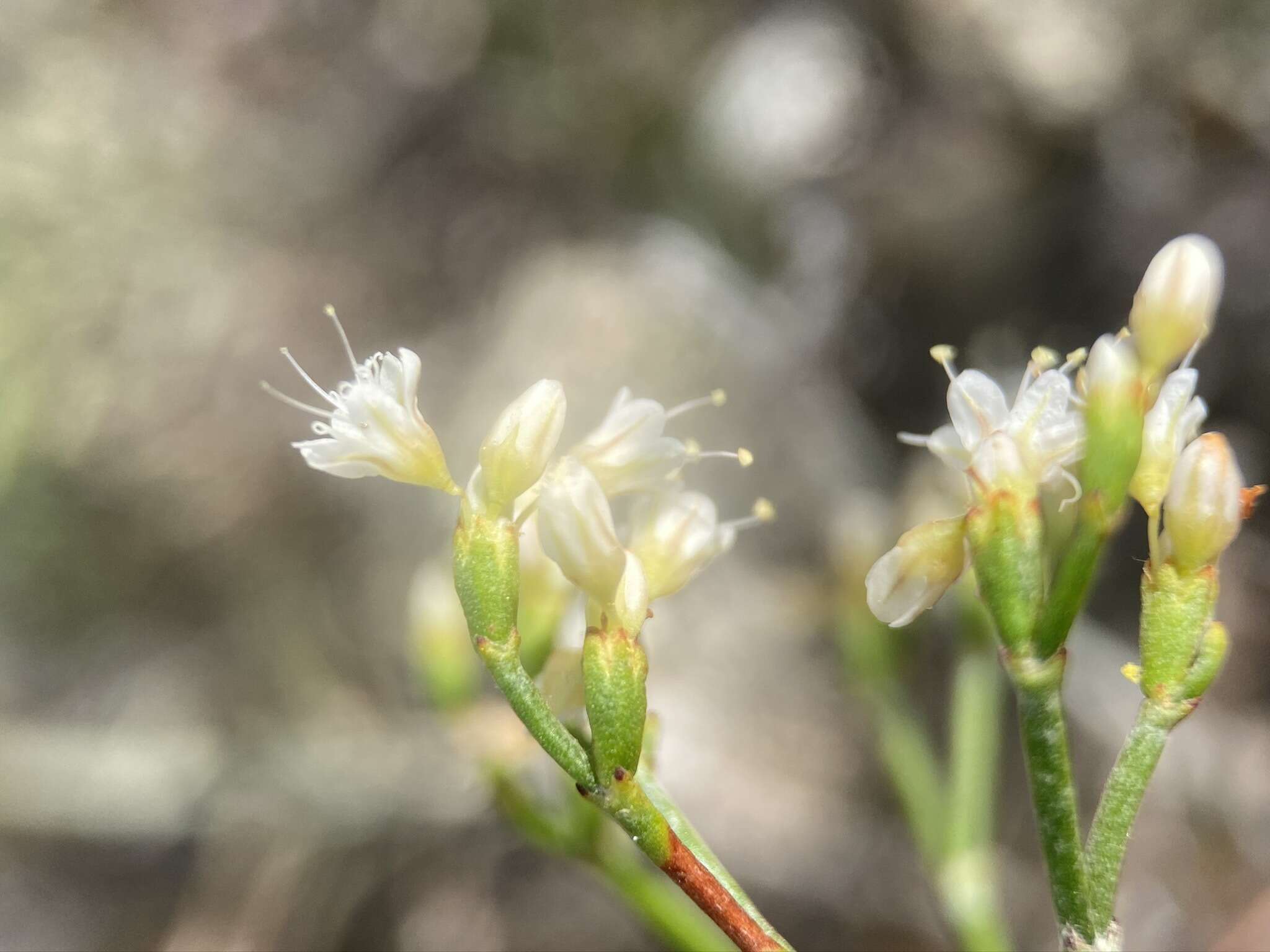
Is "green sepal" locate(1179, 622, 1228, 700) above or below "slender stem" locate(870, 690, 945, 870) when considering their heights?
below

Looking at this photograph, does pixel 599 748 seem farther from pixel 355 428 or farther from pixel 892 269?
pixel 892 269

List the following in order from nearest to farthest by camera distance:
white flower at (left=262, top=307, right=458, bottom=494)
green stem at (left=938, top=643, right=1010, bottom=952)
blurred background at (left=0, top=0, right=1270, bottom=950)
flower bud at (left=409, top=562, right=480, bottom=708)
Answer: white flower at (left=262, top=307, right=458, bottom=494), green stem at (left=938, top=643, right=1010, bottom=952), flower bud at (left=409, top=562, right=480, bottom=708), blurred background at (left=0, top=0, right=1270, bottom=950)

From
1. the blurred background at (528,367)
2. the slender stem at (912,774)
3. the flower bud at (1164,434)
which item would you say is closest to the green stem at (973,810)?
the slender stem at (912,774)

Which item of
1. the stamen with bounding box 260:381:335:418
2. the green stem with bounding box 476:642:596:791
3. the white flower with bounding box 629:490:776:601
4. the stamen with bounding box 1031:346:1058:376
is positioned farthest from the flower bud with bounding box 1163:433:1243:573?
the stamen with bounding box 260:381:335:418

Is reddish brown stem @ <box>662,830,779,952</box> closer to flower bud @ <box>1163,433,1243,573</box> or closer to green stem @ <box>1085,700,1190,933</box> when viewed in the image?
green stem @ <box>1085,700,1190,933</box>

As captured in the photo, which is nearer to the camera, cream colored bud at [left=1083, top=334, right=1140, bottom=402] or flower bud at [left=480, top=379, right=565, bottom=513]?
cream colored bud at [left=1083, top=334, right=1140, bottom=402]

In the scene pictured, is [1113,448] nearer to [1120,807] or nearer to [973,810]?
[1120,807]

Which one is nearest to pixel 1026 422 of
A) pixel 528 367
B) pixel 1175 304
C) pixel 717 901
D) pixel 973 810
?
pixel 1175 304

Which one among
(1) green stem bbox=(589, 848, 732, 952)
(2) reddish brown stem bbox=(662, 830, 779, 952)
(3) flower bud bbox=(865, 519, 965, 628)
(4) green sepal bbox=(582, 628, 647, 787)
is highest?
(3) flower bud bbox=(865, 519, 965, 628)
